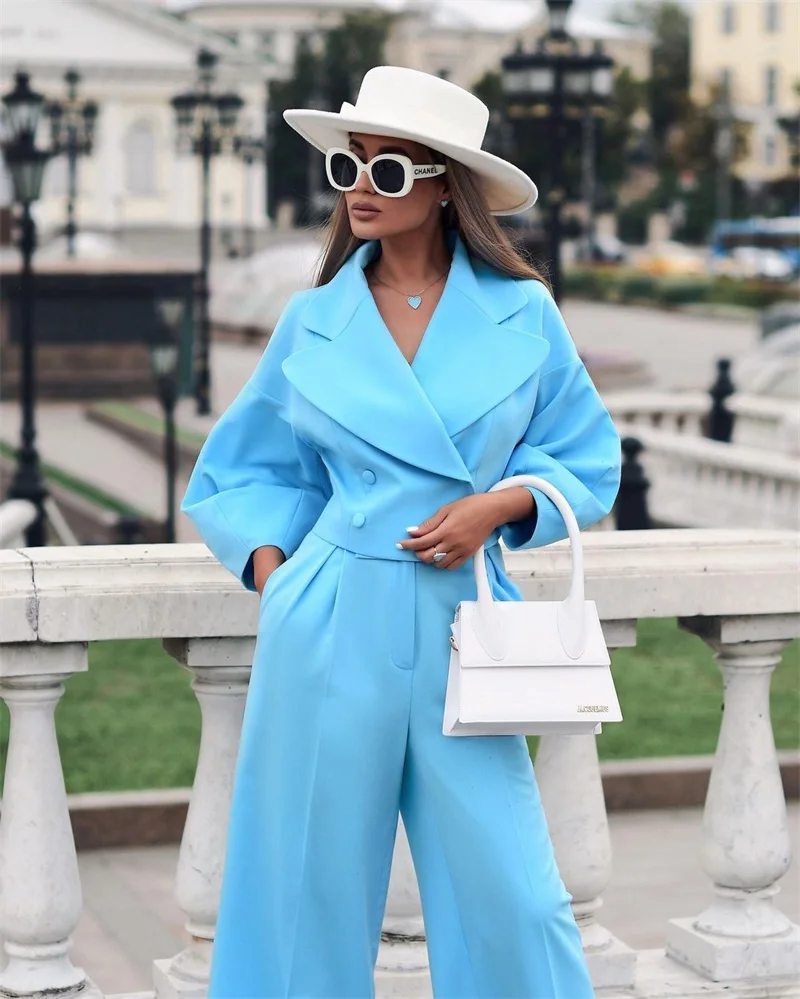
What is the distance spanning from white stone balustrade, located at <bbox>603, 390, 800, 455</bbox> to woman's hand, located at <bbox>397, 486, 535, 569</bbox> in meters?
12.5

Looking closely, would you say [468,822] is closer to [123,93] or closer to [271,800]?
[271,800]

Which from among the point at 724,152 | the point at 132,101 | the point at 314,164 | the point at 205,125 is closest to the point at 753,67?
the point at 724,152

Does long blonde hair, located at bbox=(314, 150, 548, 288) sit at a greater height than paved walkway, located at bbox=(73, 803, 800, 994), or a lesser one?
greater

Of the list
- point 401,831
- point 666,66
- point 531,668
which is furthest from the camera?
point 666,66

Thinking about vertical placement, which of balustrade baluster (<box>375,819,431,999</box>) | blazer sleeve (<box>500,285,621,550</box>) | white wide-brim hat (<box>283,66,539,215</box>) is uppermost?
white wide-brim hat (<box>283,66,539,215</box>)

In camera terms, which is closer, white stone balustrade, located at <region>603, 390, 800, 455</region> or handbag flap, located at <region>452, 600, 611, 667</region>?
handbag flap, located at <region>452, 600, 611, 667</region>

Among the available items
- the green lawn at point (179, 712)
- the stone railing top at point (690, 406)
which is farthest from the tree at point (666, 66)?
the green lawn at point (179, 712)

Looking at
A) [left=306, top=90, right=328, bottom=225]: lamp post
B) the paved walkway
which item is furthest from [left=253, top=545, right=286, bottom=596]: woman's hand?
[left=306, top=90, right=328, bottom=225]: lamp post

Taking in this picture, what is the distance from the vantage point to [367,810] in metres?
3.15

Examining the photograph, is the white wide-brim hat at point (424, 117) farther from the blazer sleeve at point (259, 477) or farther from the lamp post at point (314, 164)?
the lamp post at point (314, 164)

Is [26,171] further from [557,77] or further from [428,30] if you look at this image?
[428,30]

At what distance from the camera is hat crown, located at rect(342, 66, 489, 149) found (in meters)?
3.13

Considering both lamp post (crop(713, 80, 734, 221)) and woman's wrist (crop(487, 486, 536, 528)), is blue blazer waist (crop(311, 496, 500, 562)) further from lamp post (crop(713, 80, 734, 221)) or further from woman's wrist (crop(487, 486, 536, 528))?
lamp post (crop(713, 80, 734, 221))

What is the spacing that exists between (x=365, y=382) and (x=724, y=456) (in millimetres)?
10765
